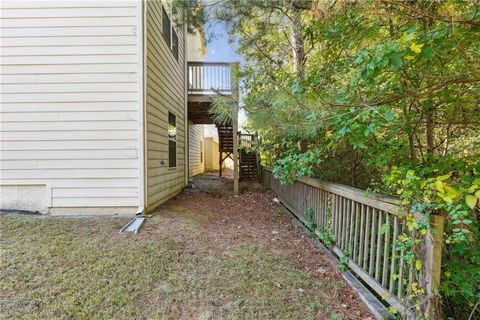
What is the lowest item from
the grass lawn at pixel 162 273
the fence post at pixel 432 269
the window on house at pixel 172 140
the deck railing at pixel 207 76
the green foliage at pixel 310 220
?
the grass lawn at pixel 162 273

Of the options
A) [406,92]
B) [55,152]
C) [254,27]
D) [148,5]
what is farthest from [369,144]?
[55,152]

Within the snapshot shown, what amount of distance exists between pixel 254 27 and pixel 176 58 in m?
3.68

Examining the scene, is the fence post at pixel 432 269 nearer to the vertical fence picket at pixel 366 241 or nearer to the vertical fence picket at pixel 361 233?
the vertical fence picket at pixel 366 241

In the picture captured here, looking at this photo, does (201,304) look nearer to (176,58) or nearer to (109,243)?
(109,243)

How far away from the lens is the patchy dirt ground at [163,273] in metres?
2.14

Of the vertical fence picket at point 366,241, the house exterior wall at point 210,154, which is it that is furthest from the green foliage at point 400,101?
the house exterior wall at point 210,154

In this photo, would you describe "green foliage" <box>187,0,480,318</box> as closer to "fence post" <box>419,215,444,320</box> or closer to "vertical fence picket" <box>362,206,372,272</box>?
"fence post" <box>419,215,444,320</box>

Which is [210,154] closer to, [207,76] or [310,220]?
[207,76]

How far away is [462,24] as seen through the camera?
1.76 metres

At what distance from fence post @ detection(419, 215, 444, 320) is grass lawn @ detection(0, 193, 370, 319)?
586 mm

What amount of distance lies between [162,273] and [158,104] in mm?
3754

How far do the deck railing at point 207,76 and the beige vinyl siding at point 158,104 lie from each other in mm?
970

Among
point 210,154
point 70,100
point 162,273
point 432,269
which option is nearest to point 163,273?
point 162,273

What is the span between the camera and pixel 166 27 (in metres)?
6.27
